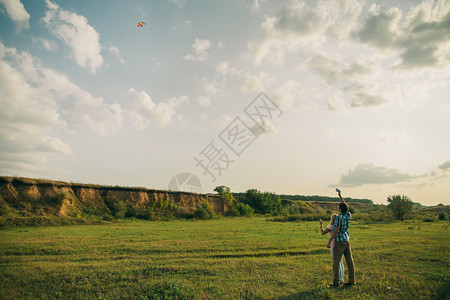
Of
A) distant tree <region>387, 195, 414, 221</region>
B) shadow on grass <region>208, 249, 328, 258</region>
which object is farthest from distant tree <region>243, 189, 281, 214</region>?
shadow on grass <region>208, 249, 328, 258</region>

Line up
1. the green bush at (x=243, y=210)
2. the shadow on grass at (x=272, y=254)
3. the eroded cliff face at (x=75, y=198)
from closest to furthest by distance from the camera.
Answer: the shadow on grass at (x=272, y=254)
the eroded cliff face at (x=75, y=198)
the green bush at (x=243, y=210)

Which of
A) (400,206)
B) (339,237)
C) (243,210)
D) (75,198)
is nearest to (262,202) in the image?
(243,210)

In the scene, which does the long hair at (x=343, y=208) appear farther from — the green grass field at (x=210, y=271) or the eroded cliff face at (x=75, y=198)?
the eroded cliff face at (x=75, y=198)

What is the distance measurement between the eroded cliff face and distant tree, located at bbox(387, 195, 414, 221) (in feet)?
125

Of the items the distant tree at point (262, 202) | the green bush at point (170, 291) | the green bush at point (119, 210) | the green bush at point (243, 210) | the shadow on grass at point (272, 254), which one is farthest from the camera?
the distant tree at point (262, 202)

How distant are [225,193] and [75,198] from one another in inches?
1534

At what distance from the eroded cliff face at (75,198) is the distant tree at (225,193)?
515 inches

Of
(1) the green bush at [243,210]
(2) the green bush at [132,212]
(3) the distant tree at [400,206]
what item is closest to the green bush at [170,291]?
(2) the green bush at [132,212]

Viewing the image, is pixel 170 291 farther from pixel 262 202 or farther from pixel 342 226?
pixel 262 202

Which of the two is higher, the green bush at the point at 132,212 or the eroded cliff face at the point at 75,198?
the eroded cliff face at the point at 75,198

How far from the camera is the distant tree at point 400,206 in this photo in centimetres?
3831

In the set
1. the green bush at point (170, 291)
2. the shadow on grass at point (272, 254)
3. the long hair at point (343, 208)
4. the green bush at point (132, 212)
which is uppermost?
the long hair at point (343, 208)

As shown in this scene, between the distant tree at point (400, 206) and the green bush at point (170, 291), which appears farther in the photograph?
the distant tree at point (400, 206)

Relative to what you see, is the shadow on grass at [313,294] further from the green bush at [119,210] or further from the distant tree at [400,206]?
the distant tree at [400,206]
